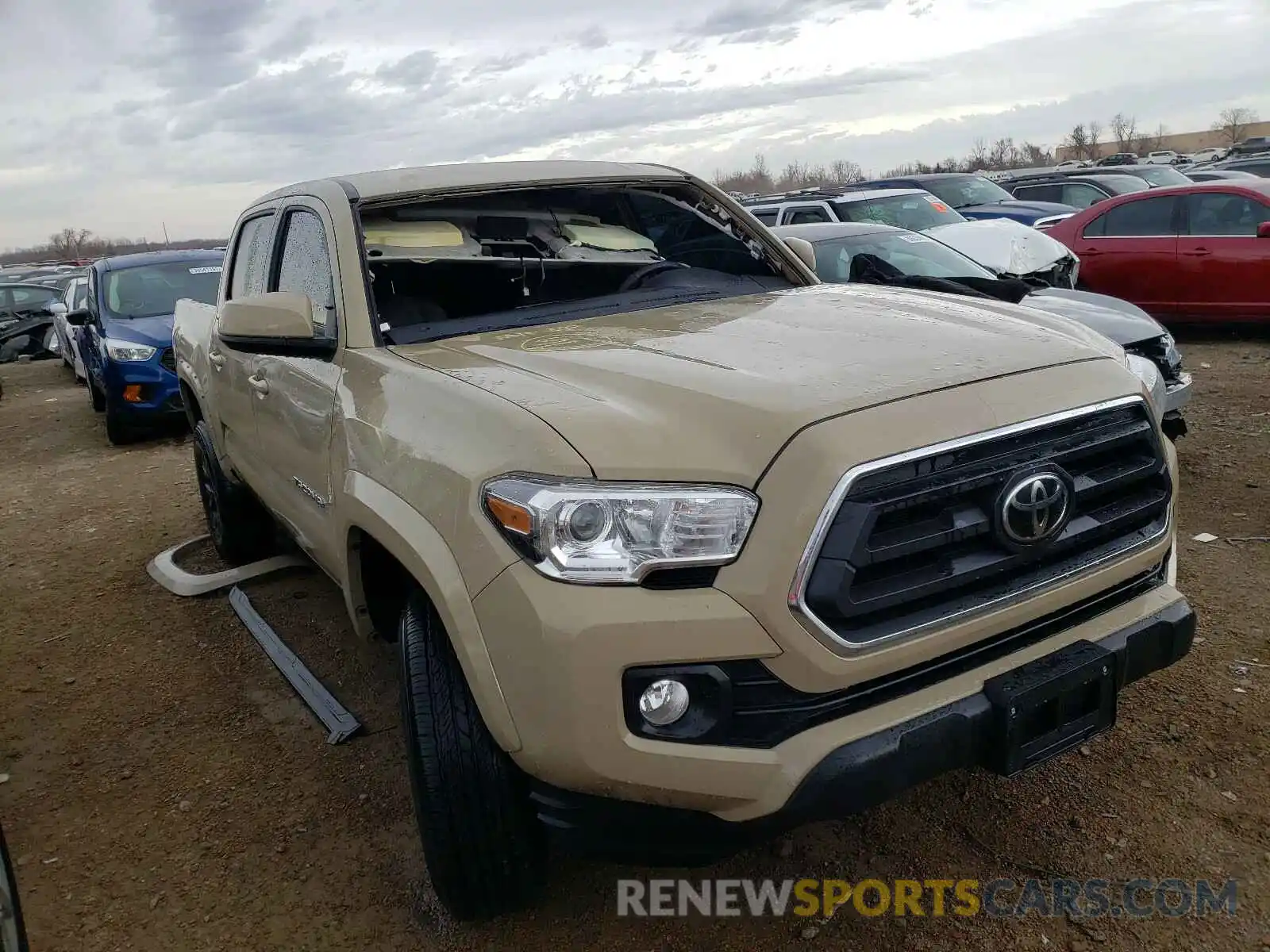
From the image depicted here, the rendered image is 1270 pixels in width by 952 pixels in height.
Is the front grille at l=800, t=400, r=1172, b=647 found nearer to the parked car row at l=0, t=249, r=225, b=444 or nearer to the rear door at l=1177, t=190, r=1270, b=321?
the rear door at l=1177, t=190, r=1270, b=321

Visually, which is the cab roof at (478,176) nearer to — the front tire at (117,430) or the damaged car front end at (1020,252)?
the damaged car front end at (1020,252)

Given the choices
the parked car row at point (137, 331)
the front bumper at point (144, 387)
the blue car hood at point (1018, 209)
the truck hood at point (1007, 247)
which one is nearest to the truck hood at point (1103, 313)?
the truck hood at point (1007, 247)

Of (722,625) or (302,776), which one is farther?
(302,776)

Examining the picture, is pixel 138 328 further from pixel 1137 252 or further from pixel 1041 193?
pixel 1041 193

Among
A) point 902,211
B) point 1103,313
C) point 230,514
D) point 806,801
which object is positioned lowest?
point 230,514

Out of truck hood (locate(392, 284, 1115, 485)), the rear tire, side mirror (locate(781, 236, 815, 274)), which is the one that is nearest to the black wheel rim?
the rear tire

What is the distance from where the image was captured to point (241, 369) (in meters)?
3.89

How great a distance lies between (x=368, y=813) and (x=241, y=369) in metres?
1.83

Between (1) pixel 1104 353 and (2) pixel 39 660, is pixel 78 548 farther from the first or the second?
(1) pixel 1104 353

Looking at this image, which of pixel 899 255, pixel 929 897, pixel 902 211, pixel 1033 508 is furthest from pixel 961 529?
pixel 902 211

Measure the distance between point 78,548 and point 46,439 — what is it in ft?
15.8

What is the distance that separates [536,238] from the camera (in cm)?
354

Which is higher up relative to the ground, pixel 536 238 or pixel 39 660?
pixel 536 238

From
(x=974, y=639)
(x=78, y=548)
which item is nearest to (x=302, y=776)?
(x=974, y=639)
